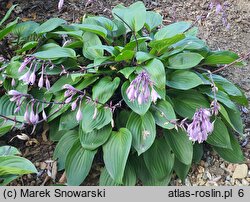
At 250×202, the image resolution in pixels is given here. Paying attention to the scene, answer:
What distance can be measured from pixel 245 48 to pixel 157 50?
1.40m

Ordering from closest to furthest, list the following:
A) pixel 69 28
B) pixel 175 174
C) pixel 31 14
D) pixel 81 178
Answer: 1. pixel 81 178
2. pixel 175 174
3. pixel 69 28
4. pixel 31 14

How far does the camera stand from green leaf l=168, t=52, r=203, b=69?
10.7ft

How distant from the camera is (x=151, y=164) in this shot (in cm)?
310

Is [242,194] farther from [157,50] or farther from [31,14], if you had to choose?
[31,14]

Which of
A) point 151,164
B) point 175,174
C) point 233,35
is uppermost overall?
point 233,35

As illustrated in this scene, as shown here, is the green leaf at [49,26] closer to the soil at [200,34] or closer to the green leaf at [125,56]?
the soil at [200,34]

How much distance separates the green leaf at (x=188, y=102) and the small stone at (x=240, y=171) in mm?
589

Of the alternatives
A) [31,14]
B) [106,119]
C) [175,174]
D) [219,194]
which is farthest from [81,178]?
[31,14]

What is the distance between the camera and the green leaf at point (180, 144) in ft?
10.0

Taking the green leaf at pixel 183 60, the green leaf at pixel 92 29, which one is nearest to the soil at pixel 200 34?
the green leaf at pixel 92 29

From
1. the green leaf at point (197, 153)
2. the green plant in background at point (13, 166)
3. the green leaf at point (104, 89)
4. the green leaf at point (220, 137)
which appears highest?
the green leaf at point (104, 89)

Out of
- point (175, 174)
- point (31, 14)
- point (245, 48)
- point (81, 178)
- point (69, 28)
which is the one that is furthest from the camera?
point (31, 14)

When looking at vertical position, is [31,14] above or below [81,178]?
above

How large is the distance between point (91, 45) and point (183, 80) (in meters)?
0.93
